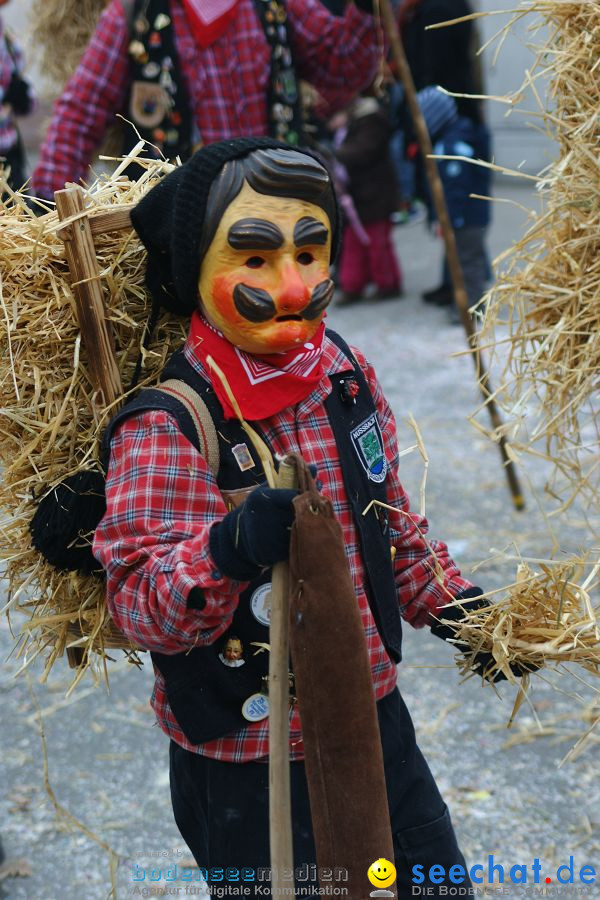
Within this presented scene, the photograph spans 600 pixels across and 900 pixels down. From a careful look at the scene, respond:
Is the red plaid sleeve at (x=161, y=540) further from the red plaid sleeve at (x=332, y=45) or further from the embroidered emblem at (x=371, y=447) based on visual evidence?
the red plaid sleeve at (x=332, y=45)

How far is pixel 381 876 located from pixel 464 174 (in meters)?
5.91

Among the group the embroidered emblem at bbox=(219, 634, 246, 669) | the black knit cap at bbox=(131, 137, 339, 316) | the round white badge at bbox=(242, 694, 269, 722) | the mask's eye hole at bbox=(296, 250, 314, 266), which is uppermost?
the black knit cap at bbox=(131, 137, 339, 316)

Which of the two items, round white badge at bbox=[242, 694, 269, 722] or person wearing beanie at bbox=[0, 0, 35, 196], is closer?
round white badge at bbox=[242, 694, 269, 722]

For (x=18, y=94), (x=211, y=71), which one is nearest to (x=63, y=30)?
(x=18, y=94)

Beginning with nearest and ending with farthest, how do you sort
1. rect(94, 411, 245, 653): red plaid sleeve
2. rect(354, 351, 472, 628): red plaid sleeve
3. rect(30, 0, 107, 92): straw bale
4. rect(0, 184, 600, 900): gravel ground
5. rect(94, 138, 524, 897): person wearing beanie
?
rect(94, 411, 245, 653): red plaid sleeve < rect(94, 138, 524, 897): person wearing beanie < rect(354, 351, 472, 628): red plaid sleeve < rect(0, 184, 600, 900): gravel ground < rect(30, 0, 107, 92): straw bale

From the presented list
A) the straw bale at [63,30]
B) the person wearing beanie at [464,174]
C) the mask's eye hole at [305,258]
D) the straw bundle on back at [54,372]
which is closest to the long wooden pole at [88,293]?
the straw bundle on back at [54,372]

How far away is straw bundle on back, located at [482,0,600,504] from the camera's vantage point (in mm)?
2182

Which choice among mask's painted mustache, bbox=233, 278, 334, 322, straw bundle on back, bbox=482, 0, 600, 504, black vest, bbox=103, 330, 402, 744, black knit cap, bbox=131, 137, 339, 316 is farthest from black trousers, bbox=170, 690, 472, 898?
black knit cap, bbox=131, 137, 339, 316

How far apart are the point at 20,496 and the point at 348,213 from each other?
6588 mm

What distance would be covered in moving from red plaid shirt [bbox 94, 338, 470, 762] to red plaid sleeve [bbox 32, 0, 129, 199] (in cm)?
223

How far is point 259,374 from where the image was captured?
2039 mm

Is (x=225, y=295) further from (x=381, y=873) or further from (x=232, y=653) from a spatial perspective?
(x=381, y=873)

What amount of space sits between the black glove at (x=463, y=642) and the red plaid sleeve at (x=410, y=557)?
21 millimetres

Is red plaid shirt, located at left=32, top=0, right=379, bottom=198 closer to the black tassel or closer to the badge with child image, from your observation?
the black tassel
